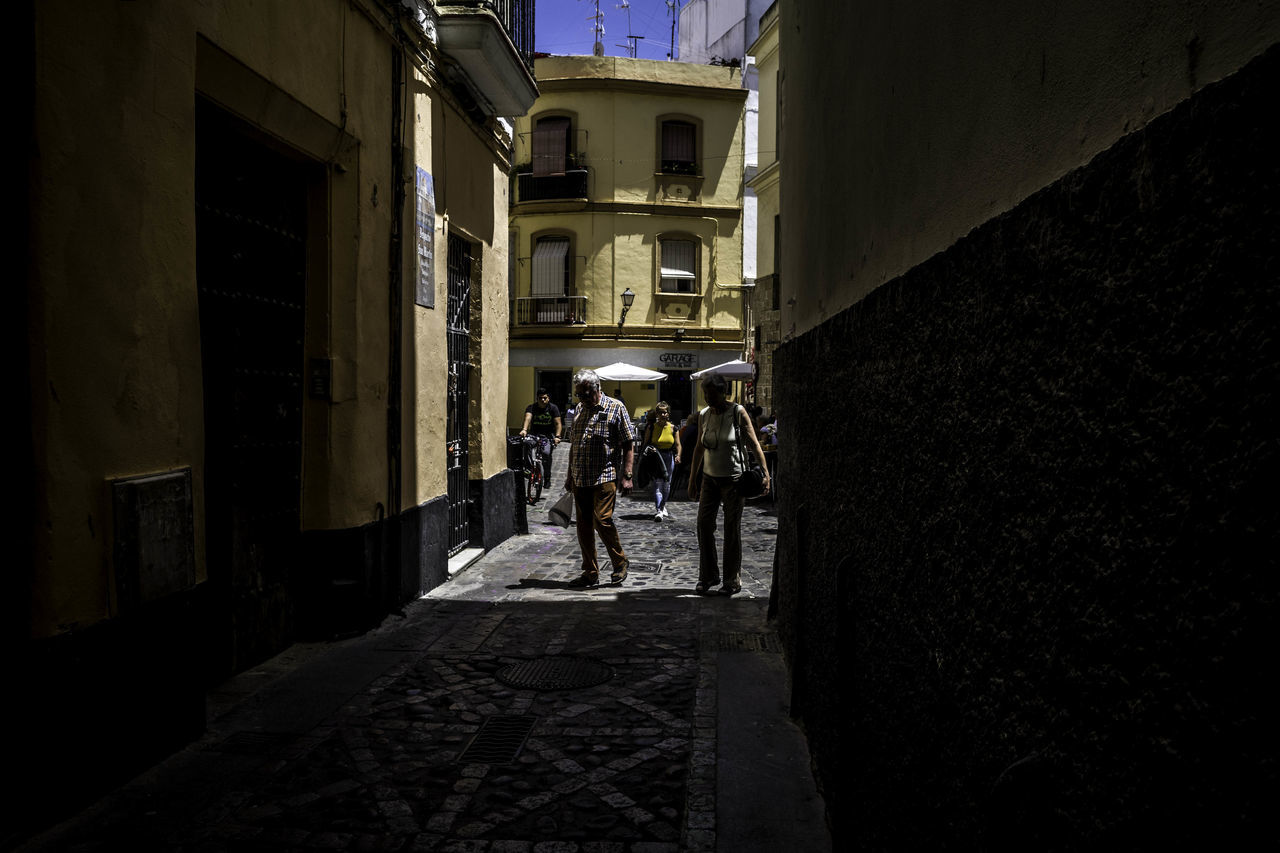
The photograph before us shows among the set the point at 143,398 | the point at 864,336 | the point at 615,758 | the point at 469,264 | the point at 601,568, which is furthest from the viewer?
the point at 469,264

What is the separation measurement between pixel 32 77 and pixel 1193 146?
3784 mm

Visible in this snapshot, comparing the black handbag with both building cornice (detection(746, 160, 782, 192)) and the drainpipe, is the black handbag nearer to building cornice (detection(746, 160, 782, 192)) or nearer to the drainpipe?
the drainpipe

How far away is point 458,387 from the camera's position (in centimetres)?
998

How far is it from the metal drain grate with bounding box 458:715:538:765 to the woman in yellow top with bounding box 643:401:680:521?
30.9ft

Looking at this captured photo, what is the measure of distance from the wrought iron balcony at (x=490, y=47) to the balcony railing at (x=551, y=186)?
19974 mm

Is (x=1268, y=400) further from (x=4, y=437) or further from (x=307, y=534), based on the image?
(x=307, y=534)

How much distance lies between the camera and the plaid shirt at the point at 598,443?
8703mm

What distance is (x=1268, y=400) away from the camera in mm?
965

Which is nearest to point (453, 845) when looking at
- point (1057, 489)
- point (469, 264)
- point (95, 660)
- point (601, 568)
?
point (95, 660)

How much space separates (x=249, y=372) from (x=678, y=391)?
2517 cm

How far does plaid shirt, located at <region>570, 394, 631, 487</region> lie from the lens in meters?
8.70

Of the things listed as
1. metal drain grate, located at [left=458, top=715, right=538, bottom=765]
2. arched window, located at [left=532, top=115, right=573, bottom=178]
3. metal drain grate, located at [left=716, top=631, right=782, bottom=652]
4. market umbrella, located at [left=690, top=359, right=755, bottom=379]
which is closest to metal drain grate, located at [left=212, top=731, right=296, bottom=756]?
metal drain grate, located at [left=458, top=715, right=538, bottom=765]

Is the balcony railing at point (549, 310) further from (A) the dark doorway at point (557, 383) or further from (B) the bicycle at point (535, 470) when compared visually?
(B) the bicycle at point (535, 470)

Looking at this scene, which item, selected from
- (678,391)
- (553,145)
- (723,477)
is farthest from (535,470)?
(553,145)
